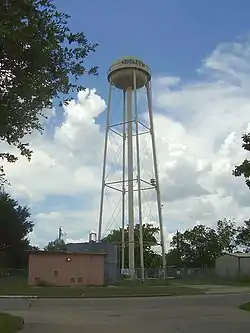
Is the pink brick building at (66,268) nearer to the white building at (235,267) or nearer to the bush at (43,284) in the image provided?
the bush at (43,284)

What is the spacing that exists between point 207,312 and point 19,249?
44.9 meters

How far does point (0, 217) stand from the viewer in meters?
60.2

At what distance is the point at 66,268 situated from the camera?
4684 cm

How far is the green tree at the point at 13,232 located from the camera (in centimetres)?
6106

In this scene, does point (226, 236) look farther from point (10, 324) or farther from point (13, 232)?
point (10, 324)

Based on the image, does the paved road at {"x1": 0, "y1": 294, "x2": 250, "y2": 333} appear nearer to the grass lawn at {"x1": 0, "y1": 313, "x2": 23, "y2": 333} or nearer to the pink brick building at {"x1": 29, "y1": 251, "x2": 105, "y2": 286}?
the grass lawn at {"x1": 0, "y1": 313, "x2": 23, "y2": 333}

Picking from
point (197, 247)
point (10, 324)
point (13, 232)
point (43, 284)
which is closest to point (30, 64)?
point (10, 324)

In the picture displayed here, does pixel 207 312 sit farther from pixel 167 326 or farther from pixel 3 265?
pixel 3 265

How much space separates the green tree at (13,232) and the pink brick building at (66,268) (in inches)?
595

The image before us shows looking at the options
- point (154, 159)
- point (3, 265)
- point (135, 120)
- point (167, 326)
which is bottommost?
point (167, 326)

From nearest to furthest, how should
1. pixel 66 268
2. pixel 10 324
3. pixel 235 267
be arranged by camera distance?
pixel 10 324, pixel 66 268, pixel 235 267

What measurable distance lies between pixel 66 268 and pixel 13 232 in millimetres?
16751

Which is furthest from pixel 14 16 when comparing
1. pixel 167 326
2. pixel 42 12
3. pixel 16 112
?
pixel 167 326

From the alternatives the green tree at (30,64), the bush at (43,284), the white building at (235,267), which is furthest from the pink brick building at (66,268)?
the green tree at (30,64)
